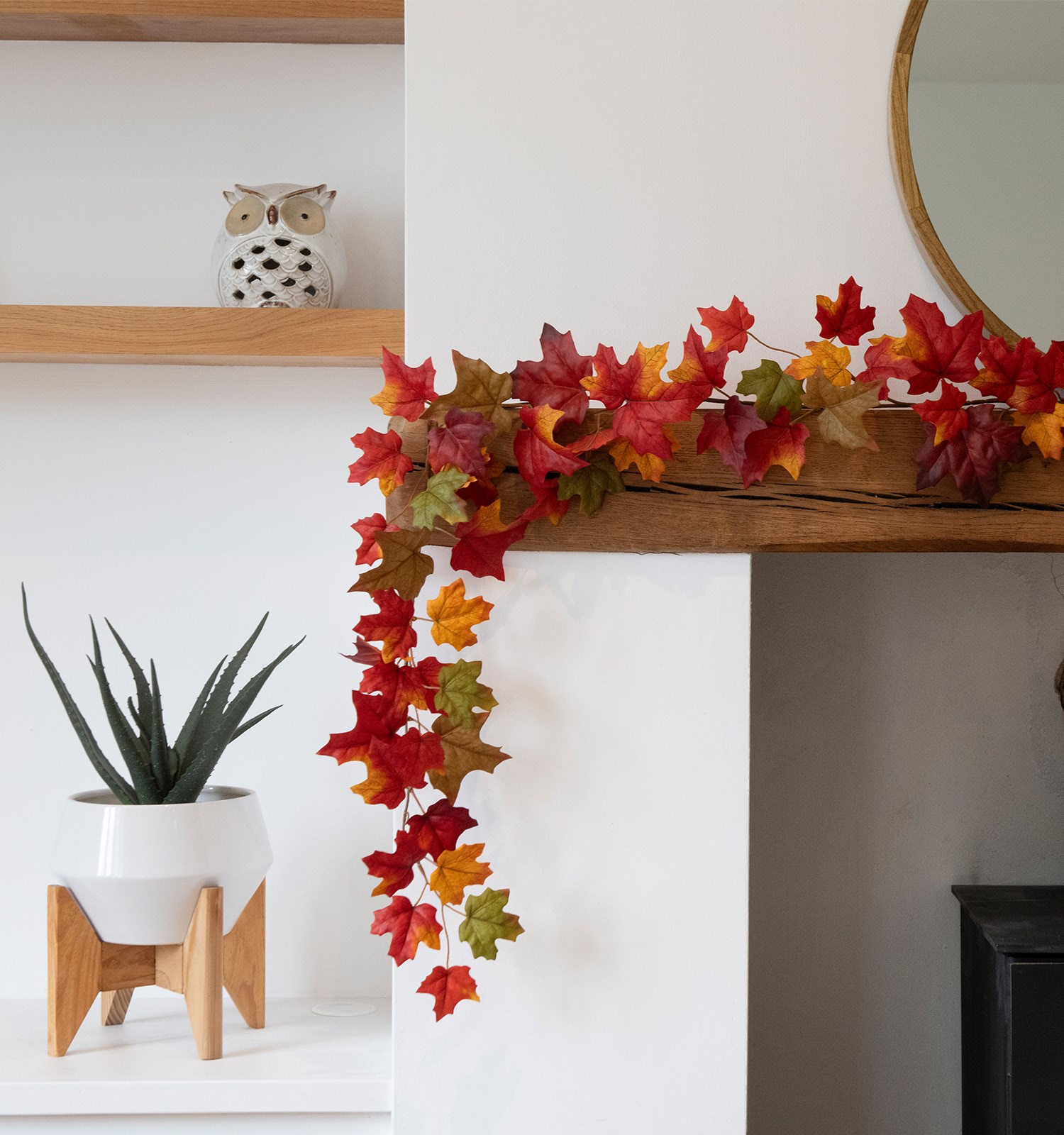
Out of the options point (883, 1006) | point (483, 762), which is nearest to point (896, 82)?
point (483, 762)

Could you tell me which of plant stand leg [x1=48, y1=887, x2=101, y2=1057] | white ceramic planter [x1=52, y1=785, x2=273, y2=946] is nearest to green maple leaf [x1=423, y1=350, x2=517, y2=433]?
white ceramic planter [x1=52, y1=785, x2=273, y2=946]

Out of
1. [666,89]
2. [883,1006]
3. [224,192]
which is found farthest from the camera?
[883,1006]

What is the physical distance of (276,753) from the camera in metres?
1.40

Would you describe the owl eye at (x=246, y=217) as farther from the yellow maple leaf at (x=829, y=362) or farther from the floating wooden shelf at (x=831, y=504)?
the yellow maple leaf at (x=829, y=362)

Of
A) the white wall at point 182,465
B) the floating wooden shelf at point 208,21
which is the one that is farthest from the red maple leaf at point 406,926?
the floating wooden shelf at point 208,21

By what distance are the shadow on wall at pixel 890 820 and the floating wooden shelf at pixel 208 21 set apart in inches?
33.5

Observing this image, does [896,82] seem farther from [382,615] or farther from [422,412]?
[382,615]

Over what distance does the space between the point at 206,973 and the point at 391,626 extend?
468 millimetres

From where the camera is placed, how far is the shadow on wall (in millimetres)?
1370

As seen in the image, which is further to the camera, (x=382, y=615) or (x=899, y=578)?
(x=899, y=578)

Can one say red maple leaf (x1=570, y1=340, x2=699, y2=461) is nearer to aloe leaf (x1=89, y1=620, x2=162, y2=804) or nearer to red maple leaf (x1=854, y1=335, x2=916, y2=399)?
red maple leaf (x1=854, y1=335, x2=916, y2=399)

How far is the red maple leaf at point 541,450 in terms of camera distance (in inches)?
37.1

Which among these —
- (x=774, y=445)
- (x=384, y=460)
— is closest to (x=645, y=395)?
(x=774, y=445)

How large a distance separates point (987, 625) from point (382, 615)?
0.85 m
